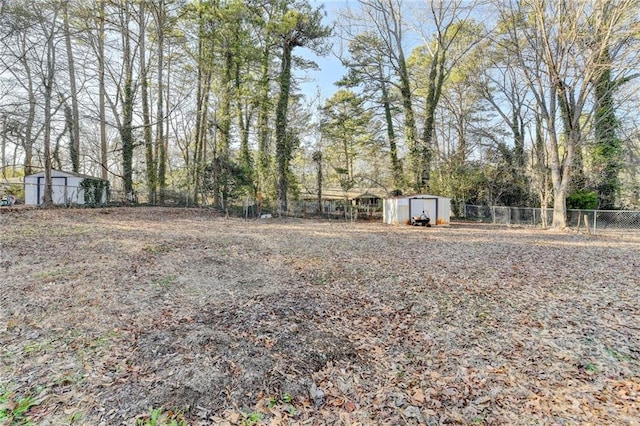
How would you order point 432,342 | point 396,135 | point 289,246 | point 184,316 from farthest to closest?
point 396,135 → point 289,246 → point 184,316 → point 432,342

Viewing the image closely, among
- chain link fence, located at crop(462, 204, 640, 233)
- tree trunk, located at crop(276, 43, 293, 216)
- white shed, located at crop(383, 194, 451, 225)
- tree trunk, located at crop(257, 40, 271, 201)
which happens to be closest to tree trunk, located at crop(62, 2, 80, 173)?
tree trunk, located at crop(257, 40, 271, 201)

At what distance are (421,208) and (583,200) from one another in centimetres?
899

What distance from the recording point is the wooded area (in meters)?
14.3

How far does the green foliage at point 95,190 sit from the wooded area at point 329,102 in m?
1.22

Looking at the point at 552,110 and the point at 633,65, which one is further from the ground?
the point at 633,65

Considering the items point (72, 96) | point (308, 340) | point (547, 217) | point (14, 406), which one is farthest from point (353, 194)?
point (14, 406)

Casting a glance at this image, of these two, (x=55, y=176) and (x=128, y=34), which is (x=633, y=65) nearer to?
(x=128, y=34)

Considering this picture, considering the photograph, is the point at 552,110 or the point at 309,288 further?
the point at 552,110

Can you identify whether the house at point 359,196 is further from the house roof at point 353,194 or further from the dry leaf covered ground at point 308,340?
the dry leaf covered ground at point 308,340

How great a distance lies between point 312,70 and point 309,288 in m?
18.5

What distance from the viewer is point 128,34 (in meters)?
18.0

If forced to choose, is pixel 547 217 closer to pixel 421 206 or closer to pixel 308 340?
pixel 421 206

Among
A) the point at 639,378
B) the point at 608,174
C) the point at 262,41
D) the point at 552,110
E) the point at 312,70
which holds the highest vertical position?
the point at 262,41

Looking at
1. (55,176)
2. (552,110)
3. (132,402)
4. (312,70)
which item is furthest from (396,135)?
(132,402)
